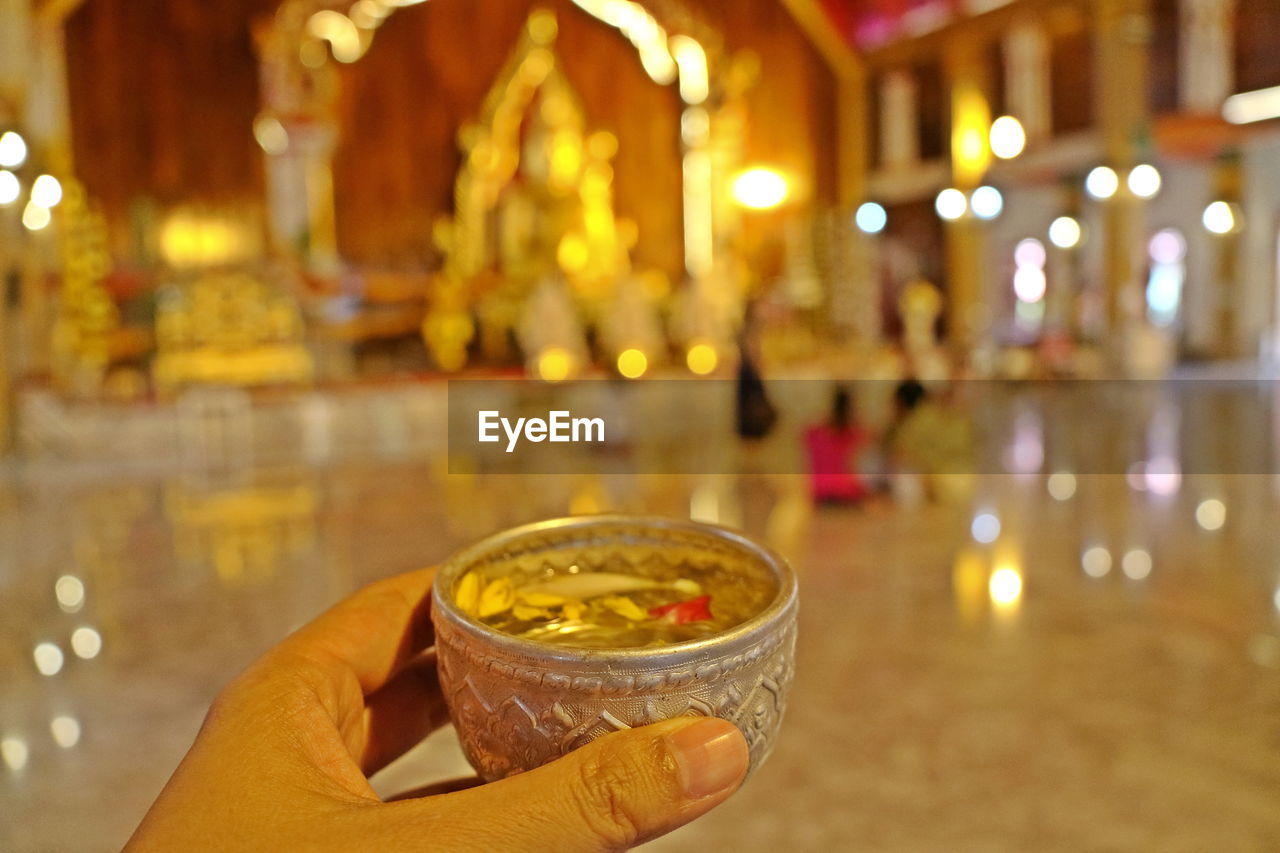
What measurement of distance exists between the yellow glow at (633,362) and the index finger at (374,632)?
7303 millimetres

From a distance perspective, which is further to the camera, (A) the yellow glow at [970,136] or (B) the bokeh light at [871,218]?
(B) the bokeh light at [871,218]

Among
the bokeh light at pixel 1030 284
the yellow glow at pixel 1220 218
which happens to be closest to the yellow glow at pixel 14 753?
the bokeh light at pixel 1030 284

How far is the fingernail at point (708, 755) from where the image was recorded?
697mm

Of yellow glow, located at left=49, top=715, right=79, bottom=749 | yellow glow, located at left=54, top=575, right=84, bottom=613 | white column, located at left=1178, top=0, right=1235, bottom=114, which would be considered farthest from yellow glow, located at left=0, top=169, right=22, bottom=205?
white column, located at left=1178, top=0, right=1235, bottom=114

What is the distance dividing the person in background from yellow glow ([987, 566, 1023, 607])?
1.16 m

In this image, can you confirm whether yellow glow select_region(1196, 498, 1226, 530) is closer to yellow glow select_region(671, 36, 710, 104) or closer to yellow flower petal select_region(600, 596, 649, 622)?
yellow flower petal select_region(600, 596, 649, 622)

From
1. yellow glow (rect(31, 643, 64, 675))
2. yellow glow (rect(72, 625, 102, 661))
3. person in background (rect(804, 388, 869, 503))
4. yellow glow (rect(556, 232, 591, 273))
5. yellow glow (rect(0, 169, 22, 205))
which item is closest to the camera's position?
yellow glow (rect(31, 643, 64, 675))

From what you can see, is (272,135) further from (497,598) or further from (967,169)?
(967,169)

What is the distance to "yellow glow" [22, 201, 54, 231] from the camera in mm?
7086

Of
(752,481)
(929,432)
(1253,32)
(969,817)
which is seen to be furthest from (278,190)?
(1253,32)

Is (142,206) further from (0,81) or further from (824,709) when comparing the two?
(824,709)

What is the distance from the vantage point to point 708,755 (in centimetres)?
70

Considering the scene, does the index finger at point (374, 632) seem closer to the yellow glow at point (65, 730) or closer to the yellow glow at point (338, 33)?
the yellow glow at point (65, 730)

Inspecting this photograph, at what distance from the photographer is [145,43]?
297 inches
